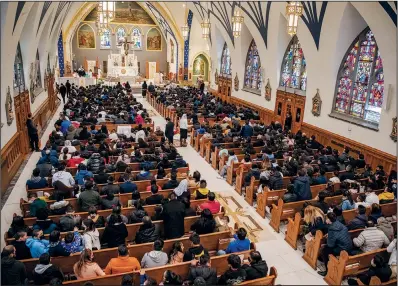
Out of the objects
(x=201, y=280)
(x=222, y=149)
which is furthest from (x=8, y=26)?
(x=201, y=280)

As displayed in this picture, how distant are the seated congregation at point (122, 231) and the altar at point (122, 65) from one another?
24472 mm

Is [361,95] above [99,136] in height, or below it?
above

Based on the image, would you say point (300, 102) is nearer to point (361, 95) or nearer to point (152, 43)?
point (361, 95)

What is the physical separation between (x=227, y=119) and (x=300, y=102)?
362 cm

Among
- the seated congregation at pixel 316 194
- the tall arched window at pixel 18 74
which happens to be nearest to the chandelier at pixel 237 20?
the seated congregation at pixel 316 194

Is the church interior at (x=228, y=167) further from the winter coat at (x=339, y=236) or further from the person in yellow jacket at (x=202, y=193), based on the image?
the person in yellow jacket at (x=202, y=193)

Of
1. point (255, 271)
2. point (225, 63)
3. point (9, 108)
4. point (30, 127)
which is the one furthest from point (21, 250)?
point (225, 63)

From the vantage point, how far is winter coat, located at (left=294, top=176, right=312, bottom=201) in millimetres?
7277

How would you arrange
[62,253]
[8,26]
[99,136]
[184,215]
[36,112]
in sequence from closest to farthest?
[62,253] → [184,215] → [8,26] → [99,136] → [36,112]

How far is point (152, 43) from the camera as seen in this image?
127 feet

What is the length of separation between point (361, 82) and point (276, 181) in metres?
7.01

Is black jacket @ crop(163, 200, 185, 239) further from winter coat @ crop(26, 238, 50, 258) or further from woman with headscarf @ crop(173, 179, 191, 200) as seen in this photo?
winter coat @ crop(26, 238, 50, 258)

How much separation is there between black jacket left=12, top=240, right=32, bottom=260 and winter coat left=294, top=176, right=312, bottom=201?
5.47 m

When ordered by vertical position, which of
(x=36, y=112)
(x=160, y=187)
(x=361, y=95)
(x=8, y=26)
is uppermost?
(x=8, y=26)
